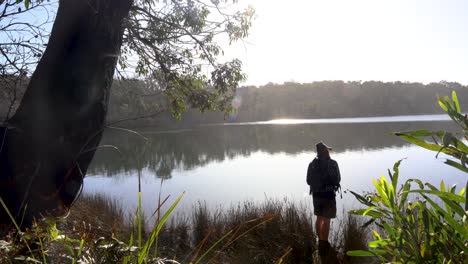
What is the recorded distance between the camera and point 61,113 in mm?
2361

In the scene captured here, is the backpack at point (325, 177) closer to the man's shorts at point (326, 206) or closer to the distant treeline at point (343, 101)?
the man's shorts at point (326, 206)

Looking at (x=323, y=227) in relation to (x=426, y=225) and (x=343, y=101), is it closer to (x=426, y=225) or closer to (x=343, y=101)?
(x=426, y=225)

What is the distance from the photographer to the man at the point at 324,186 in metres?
5.49

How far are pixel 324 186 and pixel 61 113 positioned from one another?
4.23m

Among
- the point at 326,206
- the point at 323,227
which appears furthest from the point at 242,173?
the point at 326,206

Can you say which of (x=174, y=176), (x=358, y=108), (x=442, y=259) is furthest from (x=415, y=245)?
(x=358, y=108)

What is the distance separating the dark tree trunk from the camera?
220 centimetres

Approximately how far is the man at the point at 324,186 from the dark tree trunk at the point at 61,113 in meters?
3.81

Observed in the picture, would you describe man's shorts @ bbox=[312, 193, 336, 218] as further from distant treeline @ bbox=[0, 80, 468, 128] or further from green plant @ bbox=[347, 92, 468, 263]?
distant treeline @ bbox=[0, 80, 468, 128]

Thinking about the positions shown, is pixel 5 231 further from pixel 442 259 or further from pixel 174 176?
pixel 174 176

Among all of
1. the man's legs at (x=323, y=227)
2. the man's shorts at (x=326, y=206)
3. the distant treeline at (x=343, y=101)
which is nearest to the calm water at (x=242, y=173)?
the man's legs at (x=323, y=227)

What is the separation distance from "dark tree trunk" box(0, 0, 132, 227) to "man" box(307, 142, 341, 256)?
381cm

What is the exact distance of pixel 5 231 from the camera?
1960 mm

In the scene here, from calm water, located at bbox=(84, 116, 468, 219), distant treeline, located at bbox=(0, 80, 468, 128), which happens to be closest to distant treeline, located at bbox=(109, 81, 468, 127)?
distant treeline, located at bbox=(0, 80, 468, 128)
